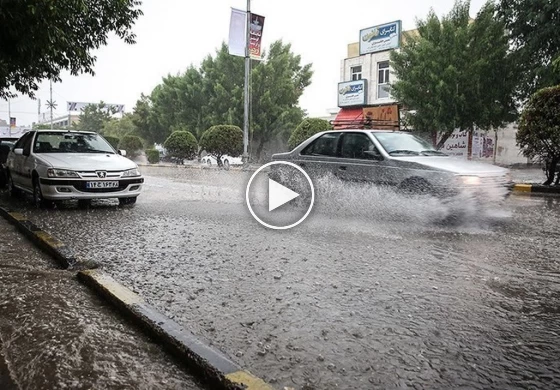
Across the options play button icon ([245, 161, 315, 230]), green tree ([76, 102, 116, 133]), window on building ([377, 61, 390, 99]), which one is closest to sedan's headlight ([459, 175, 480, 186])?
play button icon ([245, 161, 315, 230])

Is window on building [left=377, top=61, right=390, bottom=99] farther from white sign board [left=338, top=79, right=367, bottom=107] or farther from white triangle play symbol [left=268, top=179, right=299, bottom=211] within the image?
white triangle play symbol [left=268, top=179, right=299, bottom=211]

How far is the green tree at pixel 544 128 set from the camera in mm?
12352

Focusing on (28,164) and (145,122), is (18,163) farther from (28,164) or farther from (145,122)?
(145,122)

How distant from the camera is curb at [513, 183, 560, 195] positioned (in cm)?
1281

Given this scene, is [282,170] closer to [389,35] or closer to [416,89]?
[416,89]

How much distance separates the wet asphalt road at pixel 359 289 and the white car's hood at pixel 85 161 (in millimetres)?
1034

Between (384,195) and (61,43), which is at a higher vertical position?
(61,43)

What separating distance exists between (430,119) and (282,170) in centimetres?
1666

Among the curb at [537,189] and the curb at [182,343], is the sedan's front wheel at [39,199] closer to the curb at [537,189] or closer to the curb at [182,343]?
the curb at [182,343]

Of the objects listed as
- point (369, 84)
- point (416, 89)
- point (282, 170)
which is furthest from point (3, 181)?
point (369, 84)

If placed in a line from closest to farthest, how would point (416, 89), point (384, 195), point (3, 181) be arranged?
1. point (384, 195)
2. point (3, 181)
3. point (416, 89)

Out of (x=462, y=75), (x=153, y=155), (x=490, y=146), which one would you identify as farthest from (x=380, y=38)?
(x=153, y=155)

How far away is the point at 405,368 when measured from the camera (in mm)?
2479

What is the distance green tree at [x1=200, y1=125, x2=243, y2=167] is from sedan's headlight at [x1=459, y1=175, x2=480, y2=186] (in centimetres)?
2421
